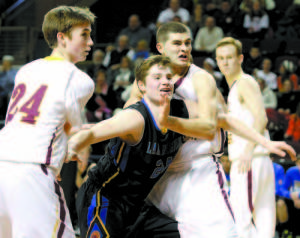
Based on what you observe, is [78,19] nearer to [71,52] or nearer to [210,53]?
[71,52]

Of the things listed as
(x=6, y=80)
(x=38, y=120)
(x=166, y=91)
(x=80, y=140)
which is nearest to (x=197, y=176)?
(x=166, y=91)

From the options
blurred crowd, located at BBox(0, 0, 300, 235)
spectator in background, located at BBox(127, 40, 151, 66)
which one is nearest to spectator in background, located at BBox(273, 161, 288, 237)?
blurred crowd, located at BBox(0, 0, 300, 235)

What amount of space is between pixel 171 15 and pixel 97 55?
1.99 metres

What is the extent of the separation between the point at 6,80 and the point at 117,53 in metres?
2.32

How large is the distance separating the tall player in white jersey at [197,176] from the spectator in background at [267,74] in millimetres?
6906

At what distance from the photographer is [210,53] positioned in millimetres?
11320

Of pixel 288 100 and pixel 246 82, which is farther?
pixel 288 100

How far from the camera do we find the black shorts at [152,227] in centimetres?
386

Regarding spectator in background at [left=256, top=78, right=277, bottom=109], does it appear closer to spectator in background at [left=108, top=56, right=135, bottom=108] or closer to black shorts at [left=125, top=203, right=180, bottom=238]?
spectator in background at [left=108, top=56, right=135, bottom=108]

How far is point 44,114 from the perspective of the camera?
340 centimetres

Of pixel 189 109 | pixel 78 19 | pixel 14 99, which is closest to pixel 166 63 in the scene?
pixel 189 109

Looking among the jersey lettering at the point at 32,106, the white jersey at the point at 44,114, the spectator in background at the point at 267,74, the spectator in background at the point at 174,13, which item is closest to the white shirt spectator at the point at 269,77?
the spectator in background at the point at 267,74

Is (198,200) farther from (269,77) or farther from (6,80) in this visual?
(269,77)

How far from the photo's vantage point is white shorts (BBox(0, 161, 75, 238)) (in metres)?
3.24
